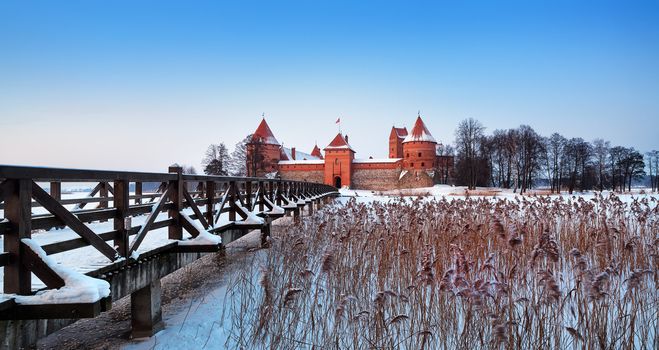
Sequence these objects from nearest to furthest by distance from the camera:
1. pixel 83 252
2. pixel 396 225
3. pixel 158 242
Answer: pixel 83 252
pixel 158 242
pixel 396 225

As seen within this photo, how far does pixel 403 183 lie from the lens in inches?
1996

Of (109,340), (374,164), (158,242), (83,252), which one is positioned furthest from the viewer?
(374,164)

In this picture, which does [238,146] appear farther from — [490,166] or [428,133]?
[490,166]

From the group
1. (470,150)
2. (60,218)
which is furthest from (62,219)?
(470,150)

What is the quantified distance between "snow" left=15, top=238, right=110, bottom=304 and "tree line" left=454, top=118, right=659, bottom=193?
43.2 meters

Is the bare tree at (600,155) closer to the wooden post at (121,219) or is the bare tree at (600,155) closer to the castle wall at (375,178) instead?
the castle wall at (375,178)

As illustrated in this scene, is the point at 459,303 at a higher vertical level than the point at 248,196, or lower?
lower

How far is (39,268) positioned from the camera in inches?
99.0

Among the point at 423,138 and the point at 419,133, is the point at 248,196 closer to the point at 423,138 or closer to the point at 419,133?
the point at 423,138

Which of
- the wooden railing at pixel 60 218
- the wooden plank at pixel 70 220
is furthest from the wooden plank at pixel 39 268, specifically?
the wooden plank at pixel 70 220

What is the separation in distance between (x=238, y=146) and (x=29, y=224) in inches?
2027

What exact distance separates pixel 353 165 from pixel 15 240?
5191 centimetres

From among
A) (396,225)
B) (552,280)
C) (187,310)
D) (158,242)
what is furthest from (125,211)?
(396,225)

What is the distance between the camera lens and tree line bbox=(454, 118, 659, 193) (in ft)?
144
